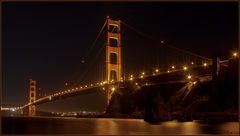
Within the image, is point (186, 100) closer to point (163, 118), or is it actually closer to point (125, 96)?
point (163, 118)

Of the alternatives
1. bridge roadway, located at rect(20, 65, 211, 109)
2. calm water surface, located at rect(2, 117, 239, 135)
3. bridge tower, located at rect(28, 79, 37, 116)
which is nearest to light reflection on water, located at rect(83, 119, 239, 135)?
calm water surface, located at rect(2, 117, 239, 135)

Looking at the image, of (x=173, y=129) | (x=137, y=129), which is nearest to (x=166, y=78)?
(x=173, y=129)

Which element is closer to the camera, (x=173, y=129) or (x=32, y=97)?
(x=173, y=129)

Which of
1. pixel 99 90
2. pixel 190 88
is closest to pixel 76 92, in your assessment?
pixel 99 90

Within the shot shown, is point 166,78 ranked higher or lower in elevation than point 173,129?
higher

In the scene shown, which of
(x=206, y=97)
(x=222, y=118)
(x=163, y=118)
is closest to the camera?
(x=222, y=118)

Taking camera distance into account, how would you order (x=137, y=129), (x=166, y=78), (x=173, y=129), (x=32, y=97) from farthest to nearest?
1. (x=32, y=97)
2. (x=166, y=78)
3. (x=173, y=129)
4. (x=137, y=129)

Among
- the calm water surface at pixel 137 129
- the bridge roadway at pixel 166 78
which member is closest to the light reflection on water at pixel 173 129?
the calm water surface at pixel 137 129

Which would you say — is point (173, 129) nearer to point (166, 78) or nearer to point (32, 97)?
point (166, 78)

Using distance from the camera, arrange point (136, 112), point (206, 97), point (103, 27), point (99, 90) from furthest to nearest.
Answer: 1. point (103, 27)
2. point (99, 90)
3. point (136, 112)
4. point (206, 97)

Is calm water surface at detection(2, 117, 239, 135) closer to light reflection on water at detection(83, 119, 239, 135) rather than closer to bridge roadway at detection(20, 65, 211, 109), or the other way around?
light reflection on water at detection(83, 119, 239, 135)

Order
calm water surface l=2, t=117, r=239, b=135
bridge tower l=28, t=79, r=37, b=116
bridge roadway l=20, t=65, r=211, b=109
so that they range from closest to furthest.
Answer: calm water surface l=2, t=117, r=239, b=135
bridge roadway l=20, t=65, r=211, b=109
bridge tower l=28, t=79, r=37, b=116
